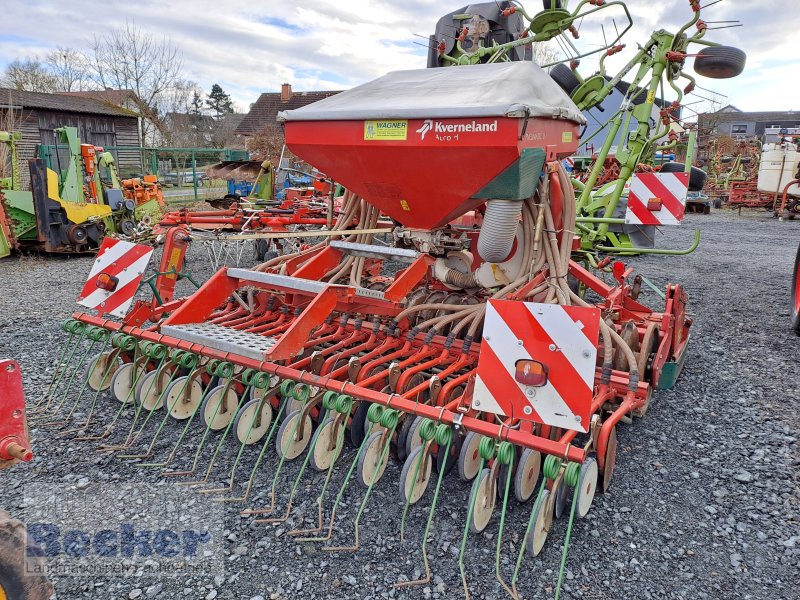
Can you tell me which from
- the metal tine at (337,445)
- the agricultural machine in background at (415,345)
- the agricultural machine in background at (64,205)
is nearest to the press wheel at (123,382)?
the agricultural machine in background at (415,345)

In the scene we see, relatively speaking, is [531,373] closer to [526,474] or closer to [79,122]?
[526,474]

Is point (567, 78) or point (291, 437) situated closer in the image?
point (291, 437)

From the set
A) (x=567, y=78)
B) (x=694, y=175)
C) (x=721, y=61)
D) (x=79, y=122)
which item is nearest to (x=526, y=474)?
(x=721, y=61)

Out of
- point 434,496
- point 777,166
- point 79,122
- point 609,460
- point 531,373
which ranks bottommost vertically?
point 434,496

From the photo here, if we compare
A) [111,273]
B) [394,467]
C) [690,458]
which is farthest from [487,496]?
[111,273]

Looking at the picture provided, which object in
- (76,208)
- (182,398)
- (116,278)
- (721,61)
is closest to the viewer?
(182,398)

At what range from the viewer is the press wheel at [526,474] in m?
2.52

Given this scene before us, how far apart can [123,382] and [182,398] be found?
52cm

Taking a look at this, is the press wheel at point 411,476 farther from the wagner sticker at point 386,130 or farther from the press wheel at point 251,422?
the wagner sticker at point 386,130

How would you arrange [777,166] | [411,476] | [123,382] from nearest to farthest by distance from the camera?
[411,476]
[123,382]
[777,166]

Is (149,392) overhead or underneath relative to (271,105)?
underneath

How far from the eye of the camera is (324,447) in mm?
2838

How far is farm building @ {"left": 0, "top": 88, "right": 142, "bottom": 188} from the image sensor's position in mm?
21094

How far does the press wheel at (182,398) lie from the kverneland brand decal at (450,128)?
1.98 metres
